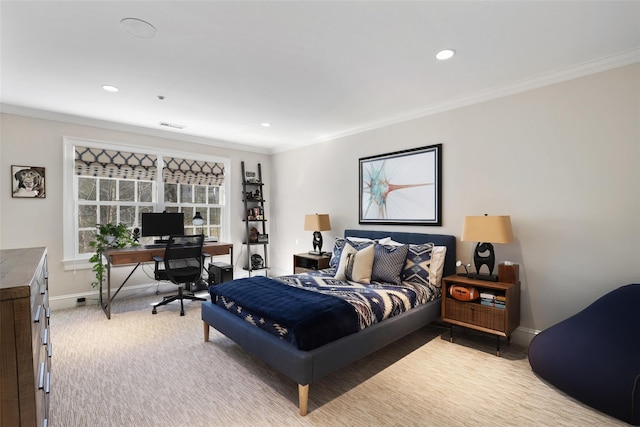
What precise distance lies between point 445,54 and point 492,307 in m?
2.26

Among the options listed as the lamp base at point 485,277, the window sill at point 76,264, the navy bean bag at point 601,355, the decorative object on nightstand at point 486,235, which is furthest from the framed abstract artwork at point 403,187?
the window sill at point 76,264

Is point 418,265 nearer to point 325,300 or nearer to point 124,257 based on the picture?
point 325,300

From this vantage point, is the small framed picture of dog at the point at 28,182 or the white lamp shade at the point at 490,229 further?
the small framed picture of dog at the point at 28,182

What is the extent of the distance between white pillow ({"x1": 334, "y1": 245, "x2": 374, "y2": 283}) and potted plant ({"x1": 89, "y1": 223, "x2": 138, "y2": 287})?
302 cm

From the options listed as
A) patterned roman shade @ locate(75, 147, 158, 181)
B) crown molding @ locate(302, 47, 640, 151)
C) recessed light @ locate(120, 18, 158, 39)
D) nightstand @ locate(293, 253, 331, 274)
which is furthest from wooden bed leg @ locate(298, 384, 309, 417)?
patterned roman shade @ locate(75, 147, 158, 181)

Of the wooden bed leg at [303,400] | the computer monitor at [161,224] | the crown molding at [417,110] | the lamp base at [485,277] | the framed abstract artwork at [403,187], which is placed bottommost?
the wooden bed leg at [303,400]

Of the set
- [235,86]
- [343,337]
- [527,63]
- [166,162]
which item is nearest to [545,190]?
[527,63]

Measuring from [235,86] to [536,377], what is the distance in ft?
12.3

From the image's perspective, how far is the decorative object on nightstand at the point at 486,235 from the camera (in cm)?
276

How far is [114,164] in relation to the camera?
441cm

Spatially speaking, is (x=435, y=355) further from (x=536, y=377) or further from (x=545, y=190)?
(x=545, y=190)

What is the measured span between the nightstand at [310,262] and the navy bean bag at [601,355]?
258 centimetres

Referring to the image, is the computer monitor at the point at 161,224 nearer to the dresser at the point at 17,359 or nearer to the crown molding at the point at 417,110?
the crown molding at the point at 417,110

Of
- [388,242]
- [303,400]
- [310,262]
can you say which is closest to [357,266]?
[388,242]
